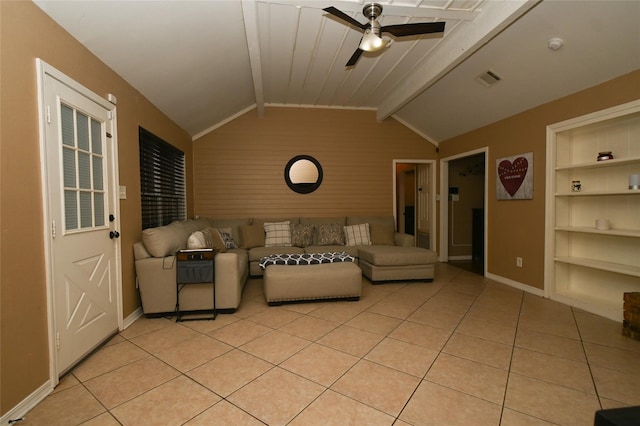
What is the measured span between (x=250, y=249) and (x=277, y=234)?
0.56 metres

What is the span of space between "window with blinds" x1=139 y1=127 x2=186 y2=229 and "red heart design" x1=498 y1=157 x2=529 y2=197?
5.00 meters

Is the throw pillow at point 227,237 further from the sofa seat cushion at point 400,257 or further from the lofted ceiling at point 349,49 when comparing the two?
the sofa seat cushion at point 400,257

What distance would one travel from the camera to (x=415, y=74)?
13.3ft

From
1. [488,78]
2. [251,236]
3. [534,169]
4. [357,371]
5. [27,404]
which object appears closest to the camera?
[27,404]

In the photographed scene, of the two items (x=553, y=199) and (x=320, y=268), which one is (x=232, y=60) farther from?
(x=553, y=199)

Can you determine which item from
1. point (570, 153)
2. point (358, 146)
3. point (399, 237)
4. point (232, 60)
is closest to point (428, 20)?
point (232, 60)

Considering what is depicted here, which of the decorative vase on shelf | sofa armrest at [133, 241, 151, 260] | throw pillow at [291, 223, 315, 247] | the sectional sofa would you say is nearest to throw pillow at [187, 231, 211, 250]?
the sectional sofa

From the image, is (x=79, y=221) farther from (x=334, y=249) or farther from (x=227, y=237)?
(x=334, y=249)

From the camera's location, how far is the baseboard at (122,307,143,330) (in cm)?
274

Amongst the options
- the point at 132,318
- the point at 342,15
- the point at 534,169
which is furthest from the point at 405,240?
the point at 132,318

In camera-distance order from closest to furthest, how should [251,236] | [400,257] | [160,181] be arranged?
[160,181], [400,257], [251,236]

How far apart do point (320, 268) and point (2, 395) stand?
2527 millimetres

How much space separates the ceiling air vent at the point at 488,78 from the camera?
353cm

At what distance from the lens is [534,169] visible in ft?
12.3
